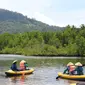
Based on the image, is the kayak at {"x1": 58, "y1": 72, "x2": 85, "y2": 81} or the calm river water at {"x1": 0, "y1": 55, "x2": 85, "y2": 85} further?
the kayak at {"x1": 58, "y1": 72, "x2": 85, "y2": 81}

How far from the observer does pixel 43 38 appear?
173500mm

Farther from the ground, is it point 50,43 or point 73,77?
point 50,43

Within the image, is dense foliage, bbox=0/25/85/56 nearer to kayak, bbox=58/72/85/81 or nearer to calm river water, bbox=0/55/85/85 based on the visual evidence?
calm river water, bbox=0/55/85/85

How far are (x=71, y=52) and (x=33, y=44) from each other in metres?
31.2

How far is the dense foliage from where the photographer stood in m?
140

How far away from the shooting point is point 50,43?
16612 cm

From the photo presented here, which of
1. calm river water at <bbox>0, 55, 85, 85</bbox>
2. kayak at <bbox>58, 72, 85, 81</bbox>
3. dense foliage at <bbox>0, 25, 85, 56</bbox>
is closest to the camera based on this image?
calm river water at <bbox>0, 55, 85, 85</bbox>

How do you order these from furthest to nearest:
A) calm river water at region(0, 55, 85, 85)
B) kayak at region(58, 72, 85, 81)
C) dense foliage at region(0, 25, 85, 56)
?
1. dense foliage at region(0, 25, 85, 56)
2. kayak at region(58, 72, 85, 81)
3. calm river water at region(0, 55, 85, 85)

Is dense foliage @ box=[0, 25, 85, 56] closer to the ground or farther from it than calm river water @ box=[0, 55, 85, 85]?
farther from it

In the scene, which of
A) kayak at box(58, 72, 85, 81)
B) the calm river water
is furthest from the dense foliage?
kayak at box(58, 72, 85, 81)

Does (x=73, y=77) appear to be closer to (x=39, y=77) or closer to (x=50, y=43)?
(x=39, y=77)

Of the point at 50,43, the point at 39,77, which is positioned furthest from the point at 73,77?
the point at 50,43

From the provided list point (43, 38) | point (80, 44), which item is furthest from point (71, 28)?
point (80, 44)

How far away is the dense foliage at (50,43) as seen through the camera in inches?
5517
